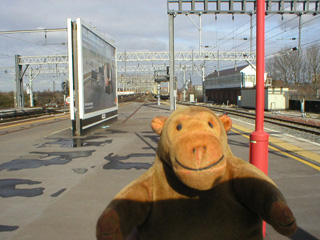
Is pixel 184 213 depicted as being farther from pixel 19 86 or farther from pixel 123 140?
pixel 19 86

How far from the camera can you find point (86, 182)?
A: 18.8ft

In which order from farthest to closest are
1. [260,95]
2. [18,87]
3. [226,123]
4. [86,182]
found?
[18,87], [86,182], [260,95], [226,123]

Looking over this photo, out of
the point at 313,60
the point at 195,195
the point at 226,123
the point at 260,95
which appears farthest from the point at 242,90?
the point at 195,195

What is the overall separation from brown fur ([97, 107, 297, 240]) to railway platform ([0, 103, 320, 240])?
187 centimetres

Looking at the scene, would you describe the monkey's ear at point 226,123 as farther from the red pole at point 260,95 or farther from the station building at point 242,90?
the station building at point 242,90

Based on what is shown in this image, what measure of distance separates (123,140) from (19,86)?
27996 mm

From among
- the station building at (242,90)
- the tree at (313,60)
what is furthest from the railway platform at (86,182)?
the tree at (313,60)

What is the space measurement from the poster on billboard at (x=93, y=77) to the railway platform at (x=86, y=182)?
107 inches

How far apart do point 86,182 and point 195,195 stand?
13.8 feet

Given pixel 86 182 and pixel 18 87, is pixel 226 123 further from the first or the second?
pixel 18 87

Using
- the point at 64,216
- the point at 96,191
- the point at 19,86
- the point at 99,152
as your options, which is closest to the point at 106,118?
the point at 99,152

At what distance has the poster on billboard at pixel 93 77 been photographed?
12.1 metres

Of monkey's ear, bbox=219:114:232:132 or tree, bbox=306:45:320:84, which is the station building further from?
monkey's ear, bbox=219:114:232:132

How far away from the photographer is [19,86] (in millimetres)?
34438
